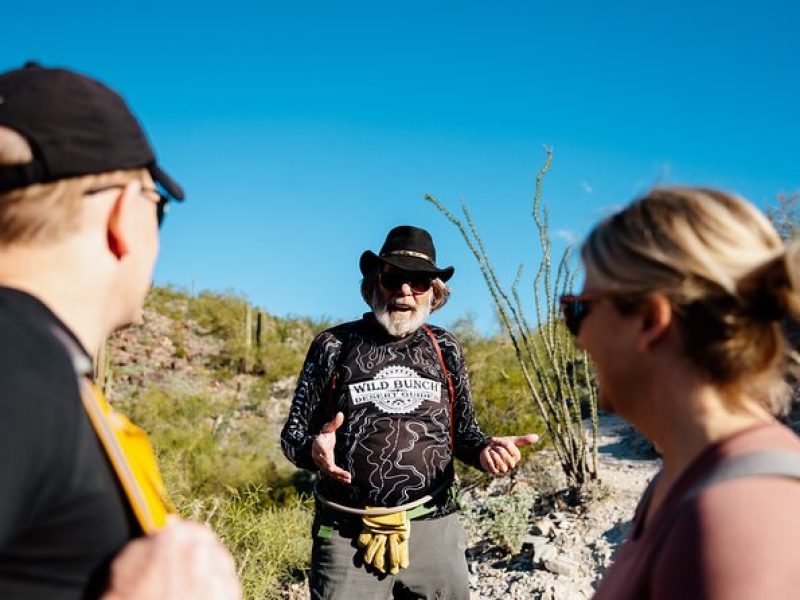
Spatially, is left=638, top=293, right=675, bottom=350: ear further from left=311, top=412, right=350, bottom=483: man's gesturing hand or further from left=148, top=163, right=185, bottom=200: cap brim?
A: left=311, top=412, right=350, bottom=483: man's gesturing hand

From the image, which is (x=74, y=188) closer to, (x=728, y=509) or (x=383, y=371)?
(x=728, y=509)

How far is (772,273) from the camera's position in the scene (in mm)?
1303

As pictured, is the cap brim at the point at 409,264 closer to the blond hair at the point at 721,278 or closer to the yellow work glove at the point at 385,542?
the yellow work glove at the point at 385,542

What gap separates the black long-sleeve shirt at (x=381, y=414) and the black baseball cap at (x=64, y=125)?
2188 mm

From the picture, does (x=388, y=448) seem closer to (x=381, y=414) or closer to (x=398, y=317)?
(x=381, y=414)

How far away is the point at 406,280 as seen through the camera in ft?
11.9

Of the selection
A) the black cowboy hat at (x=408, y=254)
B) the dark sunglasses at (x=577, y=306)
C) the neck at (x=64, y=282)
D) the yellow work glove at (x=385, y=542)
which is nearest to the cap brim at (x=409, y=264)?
the black cowboy hat at (x=408, y=254)

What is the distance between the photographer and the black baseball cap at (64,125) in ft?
3.55

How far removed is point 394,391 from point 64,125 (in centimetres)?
235

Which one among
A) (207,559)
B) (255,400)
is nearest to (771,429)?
(207,559)

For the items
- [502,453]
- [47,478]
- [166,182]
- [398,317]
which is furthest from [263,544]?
[47,478]

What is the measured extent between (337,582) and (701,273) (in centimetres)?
234

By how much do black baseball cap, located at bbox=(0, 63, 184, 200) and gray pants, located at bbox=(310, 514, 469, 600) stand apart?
2.33 metres

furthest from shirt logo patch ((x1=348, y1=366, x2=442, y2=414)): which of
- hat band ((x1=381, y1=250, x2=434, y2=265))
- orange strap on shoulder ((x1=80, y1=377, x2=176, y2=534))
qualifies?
orange strap on shoulder ((x1=80, y1=377, x2=176, y2=534))
